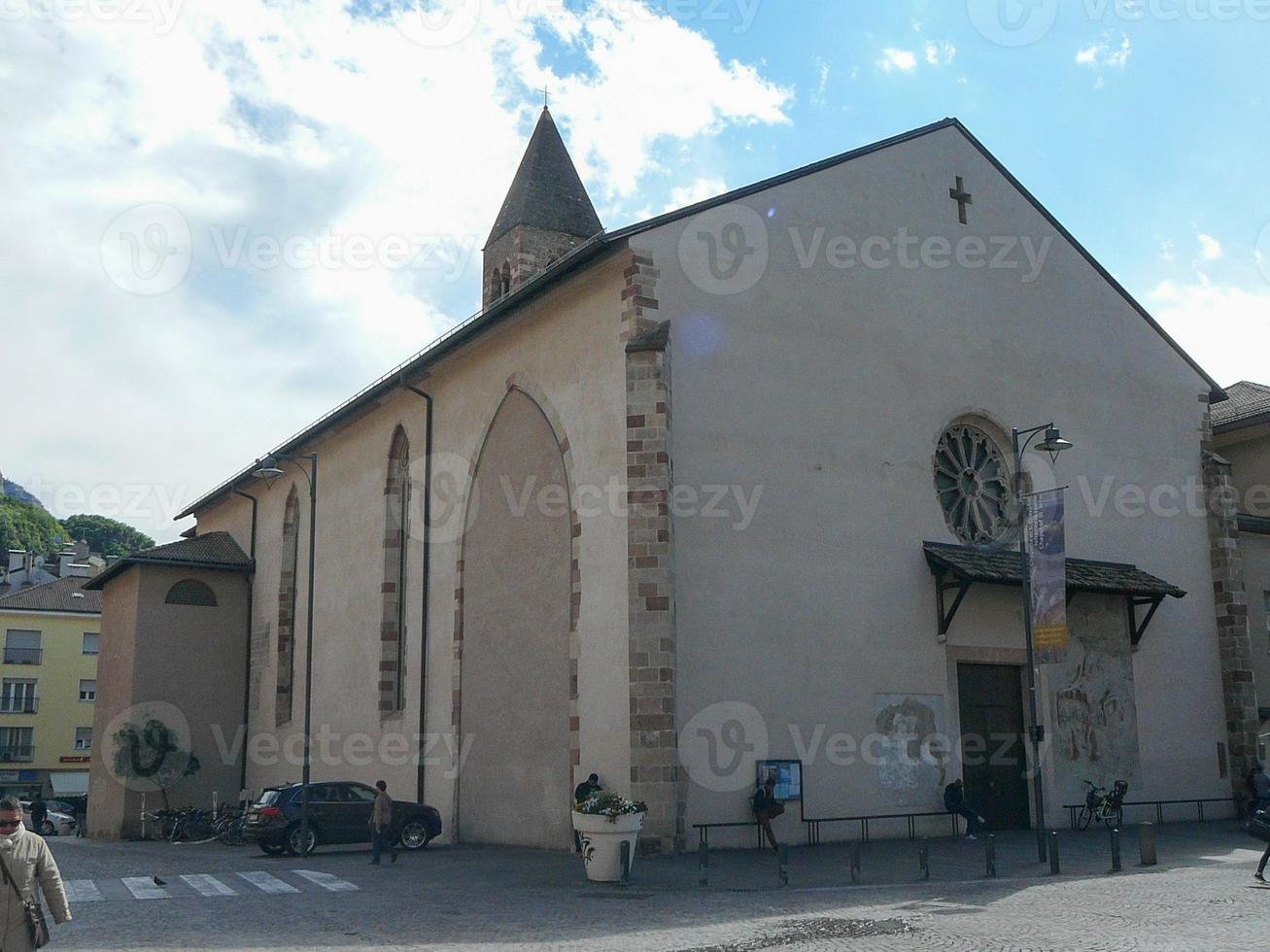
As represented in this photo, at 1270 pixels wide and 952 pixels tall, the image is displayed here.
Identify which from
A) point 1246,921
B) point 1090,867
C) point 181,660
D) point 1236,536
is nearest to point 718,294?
point 1090,867

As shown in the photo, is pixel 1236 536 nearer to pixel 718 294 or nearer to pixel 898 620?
pixel 898 620

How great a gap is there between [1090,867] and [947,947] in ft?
22.8

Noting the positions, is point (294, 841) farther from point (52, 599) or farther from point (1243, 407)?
point (52, 599)

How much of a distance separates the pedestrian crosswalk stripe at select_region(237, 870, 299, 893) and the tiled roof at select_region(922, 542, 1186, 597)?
11700mm

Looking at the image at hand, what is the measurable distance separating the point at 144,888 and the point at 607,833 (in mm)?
6376

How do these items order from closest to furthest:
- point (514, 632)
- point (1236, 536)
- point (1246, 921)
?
point (1246, 921)
point (514, 632)
point (1236, 536)

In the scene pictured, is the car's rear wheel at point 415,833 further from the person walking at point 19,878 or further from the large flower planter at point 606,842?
the person walking at point 19,878

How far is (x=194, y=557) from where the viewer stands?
37.9 meters

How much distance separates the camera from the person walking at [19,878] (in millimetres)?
7777

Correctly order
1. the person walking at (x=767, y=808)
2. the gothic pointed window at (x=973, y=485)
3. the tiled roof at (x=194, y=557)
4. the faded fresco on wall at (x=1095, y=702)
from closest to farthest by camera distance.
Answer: the person walking at (x=767, y=808) < the faded fresco on wall at (x=1095, y=702) < the gothic pointed window at (x=973, y=485) < the tiled roof at (x=194, y=557)

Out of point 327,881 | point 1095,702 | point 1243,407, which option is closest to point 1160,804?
point 1095,702

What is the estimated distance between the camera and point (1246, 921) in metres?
12.0

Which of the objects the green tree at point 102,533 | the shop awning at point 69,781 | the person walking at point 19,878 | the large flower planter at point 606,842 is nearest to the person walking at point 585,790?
the large flower planter at point 606,842

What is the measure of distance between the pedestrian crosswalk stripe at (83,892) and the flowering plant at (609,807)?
19.8 feet
